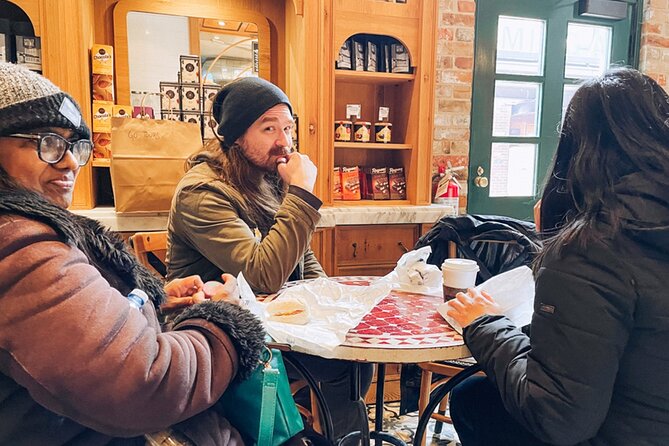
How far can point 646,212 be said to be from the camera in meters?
0.87

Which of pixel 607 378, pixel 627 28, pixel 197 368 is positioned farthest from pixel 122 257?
pixel 627 28

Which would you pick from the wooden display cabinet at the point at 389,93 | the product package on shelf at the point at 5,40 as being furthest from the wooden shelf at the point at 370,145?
the product package on shelf at the point at 5,40

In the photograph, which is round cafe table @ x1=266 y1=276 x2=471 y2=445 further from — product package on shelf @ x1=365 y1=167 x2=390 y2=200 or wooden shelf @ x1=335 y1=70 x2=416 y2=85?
wooden shelf @ x1=335 y1=70 x2=416 y2=85

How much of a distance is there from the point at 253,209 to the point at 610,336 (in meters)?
1.16

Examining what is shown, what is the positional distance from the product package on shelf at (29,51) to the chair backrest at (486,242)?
202 centimetres

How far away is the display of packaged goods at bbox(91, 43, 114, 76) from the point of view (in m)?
2.33

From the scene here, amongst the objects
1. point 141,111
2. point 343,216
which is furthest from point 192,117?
point 343,216

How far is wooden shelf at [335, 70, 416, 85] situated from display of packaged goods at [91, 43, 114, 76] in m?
1.13

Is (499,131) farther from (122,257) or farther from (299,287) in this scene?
(122,257)

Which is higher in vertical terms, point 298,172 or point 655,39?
point 655,39

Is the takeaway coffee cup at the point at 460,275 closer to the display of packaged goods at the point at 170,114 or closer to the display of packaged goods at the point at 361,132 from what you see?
the display of packaged goods at the point at 361,132

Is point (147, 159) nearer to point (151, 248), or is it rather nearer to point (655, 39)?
point (151, 248)

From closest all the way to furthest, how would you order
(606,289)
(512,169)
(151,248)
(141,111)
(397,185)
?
(606,289) < (151,248) < (141,111) < (397,185) < (512,169)

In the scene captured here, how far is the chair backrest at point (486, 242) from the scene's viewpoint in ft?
6.33
